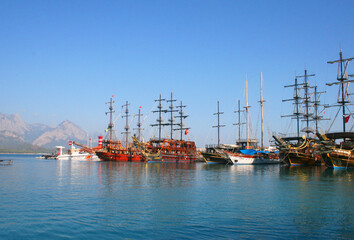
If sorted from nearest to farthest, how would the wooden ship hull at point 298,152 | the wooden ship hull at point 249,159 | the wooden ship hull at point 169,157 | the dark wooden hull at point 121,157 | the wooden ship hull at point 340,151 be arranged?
1. the wooden ship hull at point 340,151
2. the wooden ship hull at point 298,152
3. the wooden ship hull at point 249,159
4. the wooden ship hull at point 169,157
5. the dark wooden hull at point 121,157

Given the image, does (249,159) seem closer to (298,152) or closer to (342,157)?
(298,152)

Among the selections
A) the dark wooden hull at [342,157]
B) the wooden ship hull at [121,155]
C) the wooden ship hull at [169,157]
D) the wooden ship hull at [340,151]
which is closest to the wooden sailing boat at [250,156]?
the wooden ship hull at [169,157]

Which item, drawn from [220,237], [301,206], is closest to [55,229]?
[220,237]

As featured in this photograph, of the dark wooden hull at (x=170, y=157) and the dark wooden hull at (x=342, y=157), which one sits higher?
the dark wooden hull at (x=342, y=157)

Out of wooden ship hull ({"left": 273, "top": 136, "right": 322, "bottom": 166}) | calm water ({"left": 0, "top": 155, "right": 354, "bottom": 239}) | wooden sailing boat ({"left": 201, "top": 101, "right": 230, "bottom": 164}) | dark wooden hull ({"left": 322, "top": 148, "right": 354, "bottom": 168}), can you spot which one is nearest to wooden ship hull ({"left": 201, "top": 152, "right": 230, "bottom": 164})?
wooden sailing boat ({"left": 201, "top": 101, "right": 230, "bottom": 164})

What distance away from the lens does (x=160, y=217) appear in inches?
668

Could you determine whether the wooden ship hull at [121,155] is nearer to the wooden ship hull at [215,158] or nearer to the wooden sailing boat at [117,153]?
the wooden sailing boat at [117,153]

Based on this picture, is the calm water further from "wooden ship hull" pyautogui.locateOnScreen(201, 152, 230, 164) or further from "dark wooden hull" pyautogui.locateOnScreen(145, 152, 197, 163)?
"dark wooden hull" pyautogui.locateOnScreen(145, 152, 197, 163)

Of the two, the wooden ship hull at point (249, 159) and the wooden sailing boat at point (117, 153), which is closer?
the wooden ship hull at point (249, 159)

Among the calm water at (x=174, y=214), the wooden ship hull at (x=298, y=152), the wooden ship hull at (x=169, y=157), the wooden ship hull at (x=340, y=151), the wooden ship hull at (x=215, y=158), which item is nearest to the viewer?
the calm water at (x=174, y=214)

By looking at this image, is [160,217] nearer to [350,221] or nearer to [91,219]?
[91,219]

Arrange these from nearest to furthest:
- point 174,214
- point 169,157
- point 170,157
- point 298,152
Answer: point 174,214 → point 298,152 → point 169,157 → point 170,157

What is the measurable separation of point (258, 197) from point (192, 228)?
10.6 meters

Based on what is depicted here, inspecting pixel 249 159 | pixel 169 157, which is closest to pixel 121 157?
pixel 169 157
